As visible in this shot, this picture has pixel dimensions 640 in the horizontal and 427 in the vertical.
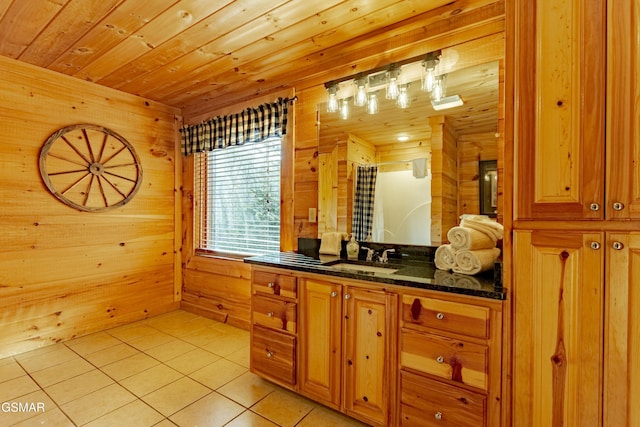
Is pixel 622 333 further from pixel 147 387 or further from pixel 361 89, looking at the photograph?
pixel 147 387

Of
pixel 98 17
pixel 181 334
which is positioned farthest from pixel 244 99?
pixel 181 334

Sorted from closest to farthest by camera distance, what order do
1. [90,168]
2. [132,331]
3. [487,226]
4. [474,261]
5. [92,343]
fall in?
[474,261] < [487,226] < [92,343] < [90,168] < [132,331]

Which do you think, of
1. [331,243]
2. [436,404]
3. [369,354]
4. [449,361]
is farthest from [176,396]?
[449,361]

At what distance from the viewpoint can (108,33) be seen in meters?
2.04

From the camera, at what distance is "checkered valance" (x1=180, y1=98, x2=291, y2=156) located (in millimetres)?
2685

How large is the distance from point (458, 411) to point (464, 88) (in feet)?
5.74

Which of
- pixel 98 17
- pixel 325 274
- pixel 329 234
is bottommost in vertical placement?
pixel 325 274

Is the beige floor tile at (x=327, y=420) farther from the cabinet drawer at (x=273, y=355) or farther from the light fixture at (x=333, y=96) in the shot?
the light fixture at (x=333, y=96)

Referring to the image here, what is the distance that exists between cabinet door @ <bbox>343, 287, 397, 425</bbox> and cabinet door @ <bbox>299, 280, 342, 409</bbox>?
2.5 inches

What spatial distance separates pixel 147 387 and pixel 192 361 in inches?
15.4

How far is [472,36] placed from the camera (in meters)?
1.80

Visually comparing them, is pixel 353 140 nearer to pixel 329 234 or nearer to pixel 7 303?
pixel 329 234

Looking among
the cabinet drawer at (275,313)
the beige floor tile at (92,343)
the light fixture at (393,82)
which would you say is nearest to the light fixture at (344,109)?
the light fixture at (393,82)

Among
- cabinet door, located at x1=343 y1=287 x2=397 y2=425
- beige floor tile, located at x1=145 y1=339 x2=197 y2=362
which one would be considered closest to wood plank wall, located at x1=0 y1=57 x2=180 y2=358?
beige floor tile, located at x1=145 y1=339 x2=197 y2=362
